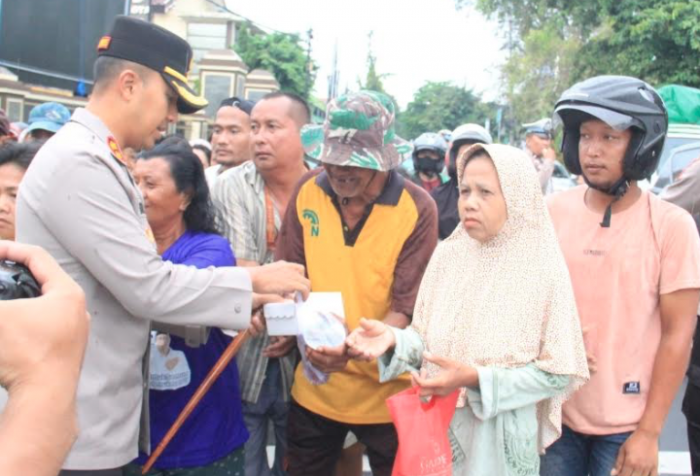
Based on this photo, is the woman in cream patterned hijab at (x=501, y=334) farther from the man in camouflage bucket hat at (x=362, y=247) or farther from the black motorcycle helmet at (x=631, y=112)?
the man in camouflage bucket hat at (x=362, y=247)

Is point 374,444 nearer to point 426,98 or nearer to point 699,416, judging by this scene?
point 699,416

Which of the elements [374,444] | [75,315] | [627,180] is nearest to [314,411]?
[374,444]

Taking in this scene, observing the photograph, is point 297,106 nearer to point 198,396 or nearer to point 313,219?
point 313,219

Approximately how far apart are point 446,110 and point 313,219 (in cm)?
5204

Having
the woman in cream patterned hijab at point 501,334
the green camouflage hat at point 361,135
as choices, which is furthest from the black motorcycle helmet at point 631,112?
the green camouflage hat at point 361,135

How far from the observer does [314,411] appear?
9.12ft

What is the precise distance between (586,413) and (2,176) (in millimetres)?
2376

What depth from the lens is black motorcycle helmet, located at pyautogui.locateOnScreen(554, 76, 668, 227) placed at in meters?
2.28

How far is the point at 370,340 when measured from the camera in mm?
2299

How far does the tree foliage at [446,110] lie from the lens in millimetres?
52156

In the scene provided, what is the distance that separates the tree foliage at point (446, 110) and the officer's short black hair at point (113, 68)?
47895mm

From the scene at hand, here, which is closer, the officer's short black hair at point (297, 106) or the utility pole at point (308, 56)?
the officer's short black hair at point (297, 106)

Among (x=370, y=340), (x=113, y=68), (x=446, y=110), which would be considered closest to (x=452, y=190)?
(x=370, y=340)

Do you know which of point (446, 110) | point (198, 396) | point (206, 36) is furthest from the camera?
point (446, 110)
